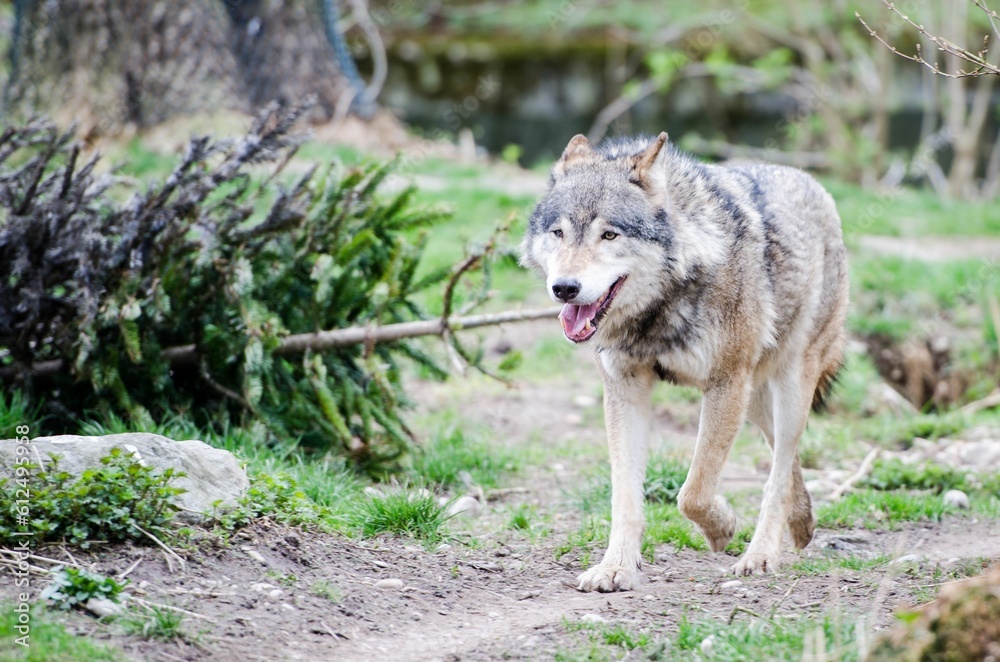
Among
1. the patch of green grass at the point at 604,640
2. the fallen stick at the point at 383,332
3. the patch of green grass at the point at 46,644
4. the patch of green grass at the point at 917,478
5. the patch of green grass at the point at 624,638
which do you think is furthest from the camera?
Answer: the patch of green grass at the point at 917,478

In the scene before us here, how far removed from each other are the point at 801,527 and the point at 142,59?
914cm

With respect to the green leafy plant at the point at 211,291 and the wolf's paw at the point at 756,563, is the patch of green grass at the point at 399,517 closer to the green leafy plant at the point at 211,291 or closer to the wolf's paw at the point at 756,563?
the green leafy plant at the point at 211,291

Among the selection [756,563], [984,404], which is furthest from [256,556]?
[984,404]

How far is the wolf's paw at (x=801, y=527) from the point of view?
509cm

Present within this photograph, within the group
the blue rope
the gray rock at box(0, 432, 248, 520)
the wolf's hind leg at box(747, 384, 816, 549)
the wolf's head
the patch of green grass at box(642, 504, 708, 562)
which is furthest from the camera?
the blue rope

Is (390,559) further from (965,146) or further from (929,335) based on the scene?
(965,146)

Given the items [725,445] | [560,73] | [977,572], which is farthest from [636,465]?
[560,73]

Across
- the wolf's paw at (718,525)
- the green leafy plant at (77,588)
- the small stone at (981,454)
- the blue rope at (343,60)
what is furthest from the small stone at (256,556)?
the blue rope at (343,60)

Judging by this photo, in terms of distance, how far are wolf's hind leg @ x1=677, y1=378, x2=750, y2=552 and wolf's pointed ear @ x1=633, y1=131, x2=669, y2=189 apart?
0.95 metres

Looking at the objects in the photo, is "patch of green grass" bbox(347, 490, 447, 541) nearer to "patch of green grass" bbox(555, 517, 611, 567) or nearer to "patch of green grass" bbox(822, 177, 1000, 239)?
"patch of green grass" bbox(555, 517, 611, 567)

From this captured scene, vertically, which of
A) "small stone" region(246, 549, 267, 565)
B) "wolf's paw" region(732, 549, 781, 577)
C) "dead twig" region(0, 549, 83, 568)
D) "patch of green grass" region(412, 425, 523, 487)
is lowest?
"patch of green grass" region(412, 425, 523, 487)

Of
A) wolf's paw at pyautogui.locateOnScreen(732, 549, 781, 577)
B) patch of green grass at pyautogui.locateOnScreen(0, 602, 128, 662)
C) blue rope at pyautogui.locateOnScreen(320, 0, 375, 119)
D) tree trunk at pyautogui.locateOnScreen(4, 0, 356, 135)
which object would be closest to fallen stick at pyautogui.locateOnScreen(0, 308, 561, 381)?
wolf's paw at pyautogui.locateOnScreen(732, 549, 781, 577)

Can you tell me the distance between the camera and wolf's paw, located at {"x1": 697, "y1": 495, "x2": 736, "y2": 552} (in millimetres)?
4605

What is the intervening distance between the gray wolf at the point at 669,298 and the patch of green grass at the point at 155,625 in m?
1.67
